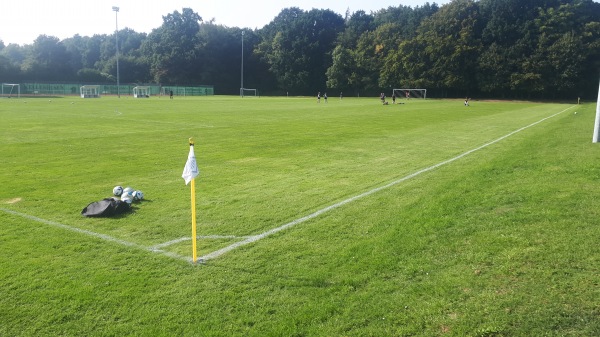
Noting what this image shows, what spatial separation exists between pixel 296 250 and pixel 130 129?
18.6 m

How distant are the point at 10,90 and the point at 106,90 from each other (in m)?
18.1

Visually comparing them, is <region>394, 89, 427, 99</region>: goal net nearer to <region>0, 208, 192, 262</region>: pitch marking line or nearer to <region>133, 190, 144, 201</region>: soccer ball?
<region>133, 190, 144, 201</region>: soccer ball

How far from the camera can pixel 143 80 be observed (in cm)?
11175

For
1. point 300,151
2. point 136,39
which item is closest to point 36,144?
point 300,151

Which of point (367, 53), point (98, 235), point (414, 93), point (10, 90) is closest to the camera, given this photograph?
point (98, 235)

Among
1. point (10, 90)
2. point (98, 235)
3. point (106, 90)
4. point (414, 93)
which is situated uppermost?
point (414, 93)

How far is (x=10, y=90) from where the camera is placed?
78.6 meters

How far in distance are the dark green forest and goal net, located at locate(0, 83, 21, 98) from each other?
12.1 meters

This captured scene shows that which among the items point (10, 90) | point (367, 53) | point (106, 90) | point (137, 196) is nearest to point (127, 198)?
point (137, 196)

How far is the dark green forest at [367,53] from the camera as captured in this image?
8350 centimetres

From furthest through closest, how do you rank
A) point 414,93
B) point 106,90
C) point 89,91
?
point 106,90
point 414,93
point 89,91

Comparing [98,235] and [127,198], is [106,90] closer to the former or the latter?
[127,198]

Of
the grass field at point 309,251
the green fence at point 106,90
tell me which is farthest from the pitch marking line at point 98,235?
the green fence at point 106,90

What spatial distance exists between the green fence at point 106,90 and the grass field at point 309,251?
75341 mm
